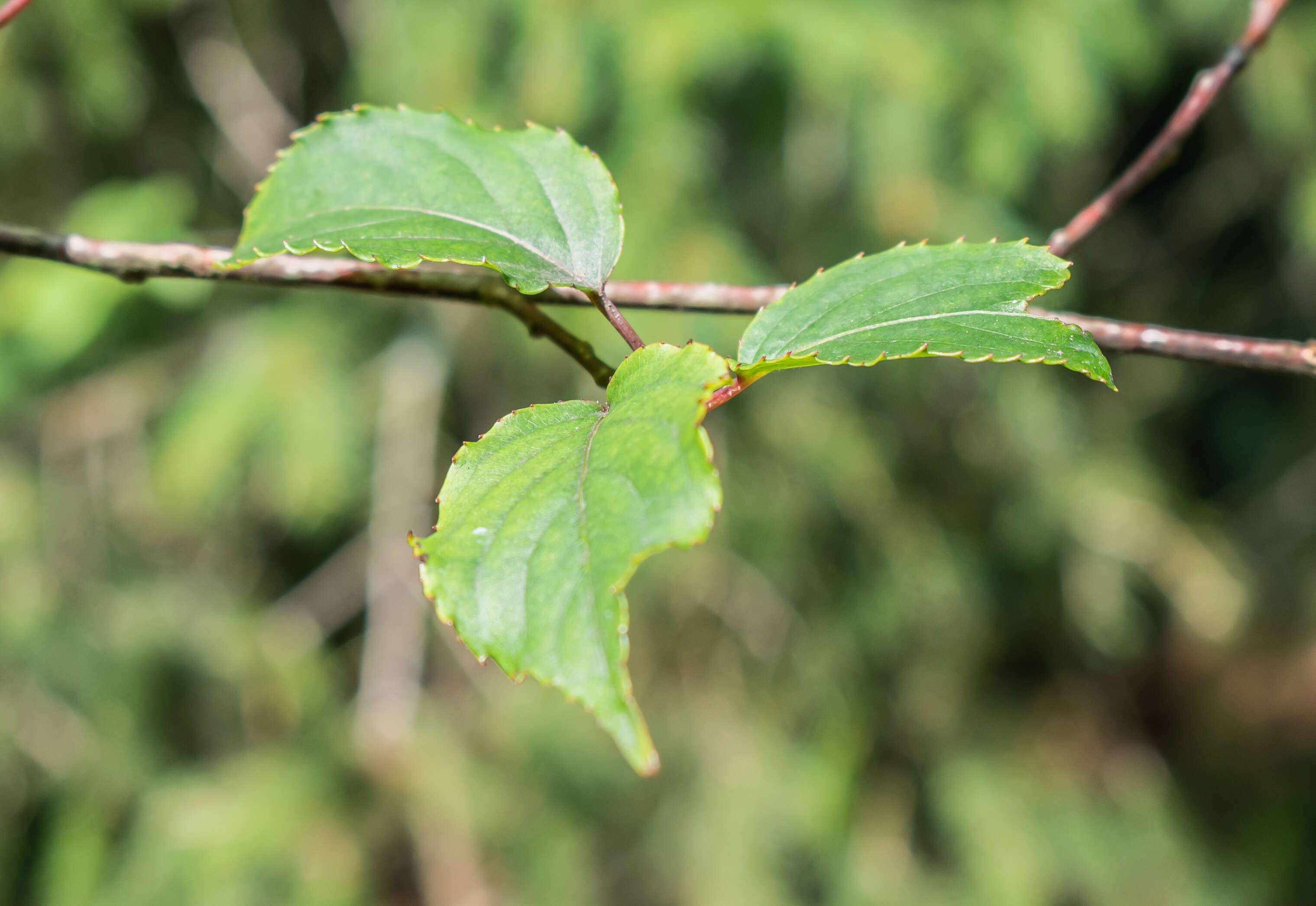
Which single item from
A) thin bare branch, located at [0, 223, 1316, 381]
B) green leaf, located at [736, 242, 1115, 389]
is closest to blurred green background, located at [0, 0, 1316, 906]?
thin bare branch, located at [0, 223, 1316, 381]

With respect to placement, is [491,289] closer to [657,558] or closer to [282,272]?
[282,272]

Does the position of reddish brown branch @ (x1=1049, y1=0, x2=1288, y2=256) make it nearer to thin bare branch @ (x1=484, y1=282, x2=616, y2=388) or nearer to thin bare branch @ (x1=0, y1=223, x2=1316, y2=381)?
thin bare branch @ (x1=0, y1=223, x2=1316, y2=381)

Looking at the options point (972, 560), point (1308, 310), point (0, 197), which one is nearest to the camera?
point (0, 197)

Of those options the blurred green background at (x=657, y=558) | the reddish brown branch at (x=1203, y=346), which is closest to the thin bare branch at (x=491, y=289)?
the reddish brown branch at (x=1203, y=346)

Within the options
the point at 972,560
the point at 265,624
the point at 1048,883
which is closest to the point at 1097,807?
the point at 1048,883

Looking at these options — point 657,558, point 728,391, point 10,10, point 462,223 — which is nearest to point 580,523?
point 728,391

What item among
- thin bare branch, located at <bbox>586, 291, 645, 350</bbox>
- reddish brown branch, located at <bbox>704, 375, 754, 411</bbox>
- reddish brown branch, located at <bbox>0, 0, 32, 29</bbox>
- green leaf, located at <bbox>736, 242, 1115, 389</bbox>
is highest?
reddish brown branch, located at <bbox>0, 0, 32, 29</bbox>

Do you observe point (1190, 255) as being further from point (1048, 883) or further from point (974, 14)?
point (1048, 883)
